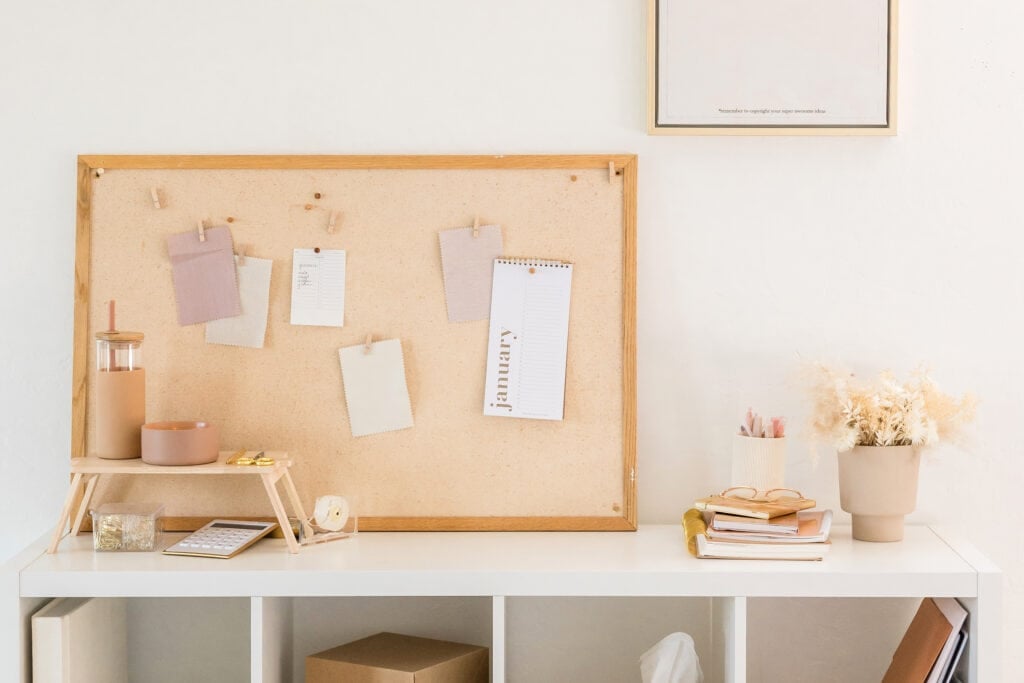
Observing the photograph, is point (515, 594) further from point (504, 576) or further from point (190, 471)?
point (190, 471)

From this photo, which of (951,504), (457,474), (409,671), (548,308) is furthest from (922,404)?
(409,671)

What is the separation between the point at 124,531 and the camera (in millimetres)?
1688

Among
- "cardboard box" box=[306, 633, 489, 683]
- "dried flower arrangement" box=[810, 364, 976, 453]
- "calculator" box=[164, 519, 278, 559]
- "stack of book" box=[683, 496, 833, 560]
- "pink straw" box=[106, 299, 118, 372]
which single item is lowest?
"cardboard box" box=[306, 633, 489, 683]

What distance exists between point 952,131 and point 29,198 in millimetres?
1748

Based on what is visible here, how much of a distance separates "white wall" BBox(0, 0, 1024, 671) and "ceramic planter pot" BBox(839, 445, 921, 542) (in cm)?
19

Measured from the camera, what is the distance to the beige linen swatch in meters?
1.85

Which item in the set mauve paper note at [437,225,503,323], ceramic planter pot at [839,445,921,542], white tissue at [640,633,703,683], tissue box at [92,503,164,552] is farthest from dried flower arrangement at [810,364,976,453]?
tissue box at [92,503,164,552]

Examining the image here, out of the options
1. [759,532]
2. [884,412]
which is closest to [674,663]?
[759,532]

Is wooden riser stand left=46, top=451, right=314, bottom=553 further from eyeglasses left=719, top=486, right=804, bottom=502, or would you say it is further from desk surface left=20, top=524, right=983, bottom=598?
eyeglasses left=719, top=486, right=804, bottom=502

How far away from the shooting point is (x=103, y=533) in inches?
66.2

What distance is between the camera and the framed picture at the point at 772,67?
1.84 meters

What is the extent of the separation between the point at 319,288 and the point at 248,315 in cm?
14

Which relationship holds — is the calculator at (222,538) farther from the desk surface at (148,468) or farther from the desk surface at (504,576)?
the desk surface at (148,468)

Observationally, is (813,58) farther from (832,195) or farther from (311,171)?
(311,171)
